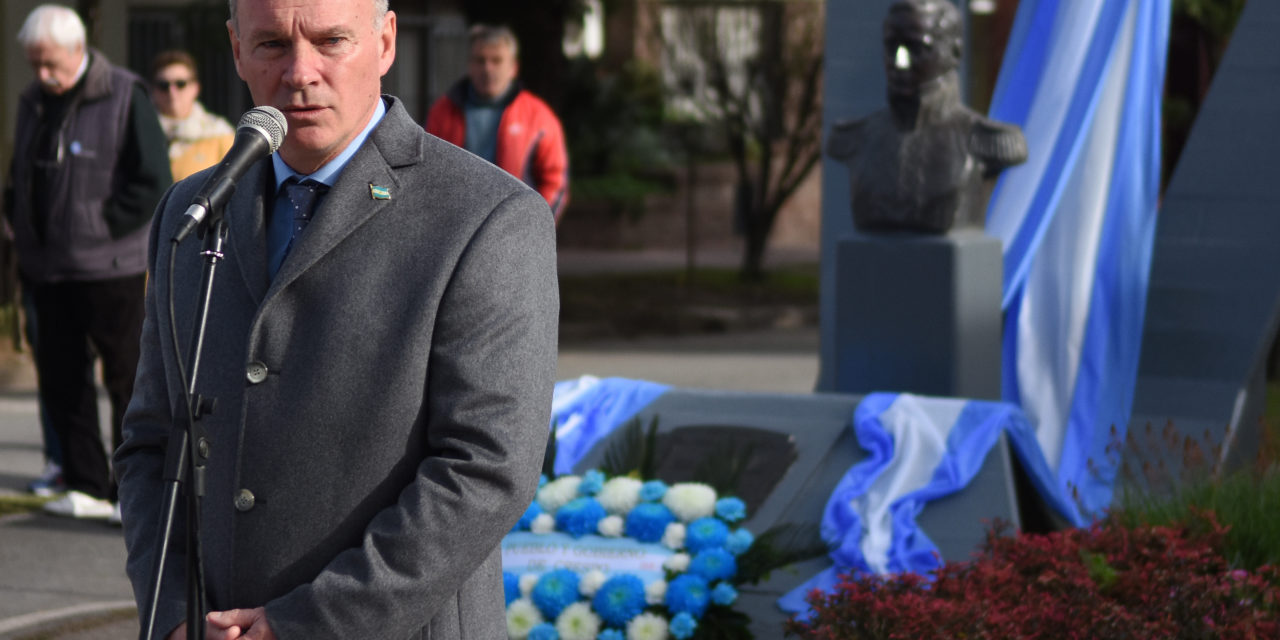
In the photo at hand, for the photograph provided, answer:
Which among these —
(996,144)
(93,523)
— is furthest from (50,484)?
(996,144)

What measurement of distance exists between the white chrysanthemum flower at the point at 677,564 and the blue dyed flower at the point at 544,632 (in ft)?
1.22

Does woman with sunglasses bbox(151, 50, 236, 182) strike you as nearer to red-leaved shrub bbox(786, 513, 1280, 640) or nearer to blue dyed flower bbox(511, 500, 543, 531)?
blue dyed flower bbox(511, 500, 543, 531)

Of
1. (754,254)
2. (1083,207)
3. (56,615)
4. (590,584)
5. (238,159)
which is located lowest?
(754,254)

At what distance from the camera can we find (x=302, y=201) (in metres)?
2.47

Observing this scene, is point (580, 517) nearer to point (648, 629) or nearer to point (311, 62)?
point (648, 629)

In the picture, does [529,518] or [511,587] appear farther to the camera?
[529,518]

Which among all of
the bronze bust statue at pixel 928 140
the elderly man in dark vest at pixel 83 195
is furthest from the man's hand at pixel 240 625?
the elderly man in dark vest at pixel 83 195

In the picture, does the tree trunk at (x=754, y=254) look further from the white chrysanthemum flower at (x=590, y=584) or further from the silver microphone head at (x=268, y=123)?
the silver microphone head at (x=268, y=123)

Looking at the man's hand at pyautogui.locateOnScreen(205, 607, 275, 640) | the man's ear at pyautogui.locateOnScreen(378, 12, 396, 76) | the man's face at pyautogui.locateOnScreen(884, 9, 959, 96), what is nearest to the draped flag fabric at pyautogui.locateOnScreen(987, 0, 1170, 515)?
the man's face at pyautogui.locateOnScreen(884, 9, 959, 96)

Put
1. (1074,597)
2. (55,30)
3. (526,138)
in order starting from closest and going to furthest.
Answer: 1. (1074,597)
2. (55,30)
3. (526,138)

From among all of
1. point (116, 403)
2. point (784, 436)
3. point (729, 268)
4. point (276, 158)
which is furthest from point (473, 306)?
point (729, 268)

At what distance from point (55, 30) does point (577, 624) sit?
3.81m

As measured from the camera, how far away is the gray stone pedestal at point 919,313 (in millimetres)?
6617

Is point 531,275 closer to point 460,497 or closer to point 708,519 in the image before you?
point 460,497
